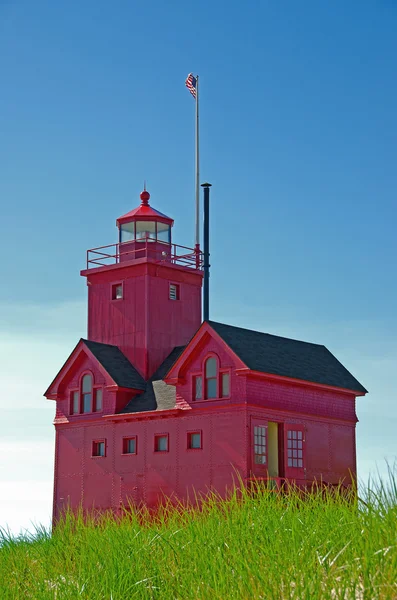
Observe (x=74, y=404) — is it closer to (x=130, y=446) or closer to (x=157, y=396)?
(x=130, y=446)

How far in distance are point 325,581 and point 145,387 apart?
26.5 meters

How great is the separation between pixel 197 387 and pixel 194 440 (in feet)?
6.61

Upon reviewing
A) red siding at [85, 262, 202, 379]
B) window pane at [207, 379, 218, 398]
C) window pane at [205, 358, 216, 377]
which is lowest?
window pane at [207, 379, 218, 398]

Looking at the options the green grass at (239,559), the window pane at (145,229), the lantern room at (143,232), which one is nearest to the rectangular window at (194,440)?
the lantern room at (143,232)

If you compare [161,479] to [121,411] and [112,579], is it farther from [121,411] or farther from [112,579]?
[112,579]

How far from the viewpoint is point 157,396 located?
35.2 meters

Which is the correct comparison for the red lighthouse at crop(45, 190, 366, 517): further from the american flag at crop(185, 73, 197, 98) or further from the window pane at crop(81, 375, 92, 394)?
the american flag at crop(185, 73, 197, 98)

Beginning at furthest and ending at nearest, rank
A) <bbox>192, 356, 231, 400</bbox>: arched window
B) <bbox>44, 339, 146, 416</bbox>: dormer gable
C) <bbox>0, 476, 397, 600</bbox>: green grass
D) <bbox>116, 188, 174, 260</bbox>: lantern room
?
<bbox>116, 188, 174, 260</bbox>: lantern room, <bbox>44, 339, 146, 416</bbox>: dormer gable, <bbox>192, 356, 231, 400</bbox>: arched window, <bbox>0, 476, 397, 600</bbox>: green grass

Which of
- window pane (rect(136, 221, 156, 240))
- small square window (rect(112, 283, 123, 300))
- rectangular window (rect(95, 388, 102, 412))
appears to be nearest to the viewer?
rectangular window (rect(95, 388, 102, 412))

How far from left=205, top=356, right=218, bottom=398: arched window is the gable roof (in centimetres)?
199

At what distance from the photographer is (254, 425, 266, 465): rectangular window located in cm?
3117

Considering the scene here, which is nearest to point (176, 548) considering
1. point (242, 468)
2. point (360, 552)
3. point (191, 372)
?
point (360, 552)

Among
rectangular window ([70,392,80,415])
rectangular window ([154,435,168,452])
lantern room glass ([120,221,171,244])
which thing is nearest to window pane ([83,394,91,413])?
rectangular window ([70,392,80,415])

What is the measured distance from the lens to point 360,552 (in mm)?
10969
